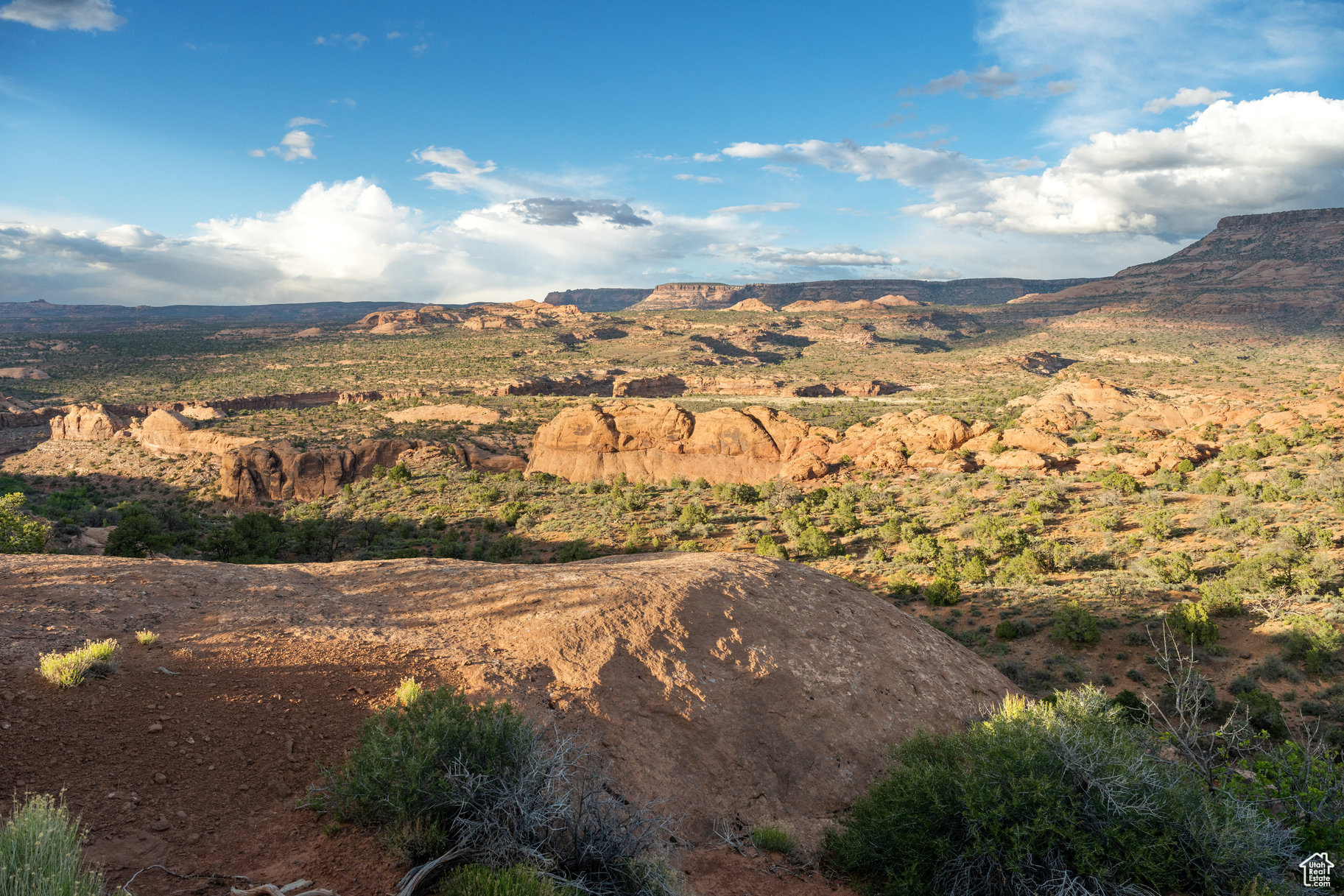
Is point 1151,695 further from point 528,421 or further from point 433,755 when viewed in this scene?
point 528,421

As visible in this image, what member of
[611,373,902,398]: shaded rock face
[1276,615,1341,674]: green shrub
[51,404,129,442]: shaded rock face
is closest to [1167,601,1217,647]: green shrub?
[1276,615,1341,674]: green shrub

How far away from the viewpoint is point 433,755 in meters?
5.68

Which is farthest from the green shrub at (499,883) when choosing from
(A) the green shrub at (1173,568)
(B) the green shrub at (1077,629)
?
(A) the green shrub at (1173,568)

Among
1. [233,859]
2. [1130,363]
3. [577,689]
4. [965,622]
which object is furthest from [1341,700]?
[1130,363]

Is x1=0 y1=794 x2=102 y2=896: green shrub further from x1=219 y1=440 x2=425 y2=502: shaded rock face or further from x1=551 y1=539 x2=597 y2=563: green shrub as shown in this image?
x1=219 y1=440 x2=425 y2=502: shaded rock face

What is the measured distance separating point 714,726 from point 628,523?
70.6 feet

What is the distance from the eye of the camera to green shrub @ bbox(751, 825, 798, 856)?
7.89 meters

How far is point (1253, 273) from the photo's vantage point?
387ft

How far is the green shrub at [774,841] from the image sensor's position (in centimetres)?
789

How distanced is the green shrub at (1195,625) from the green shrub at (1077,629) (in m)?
1.66

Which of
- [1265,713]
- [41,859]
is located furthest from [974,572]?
[41,859]

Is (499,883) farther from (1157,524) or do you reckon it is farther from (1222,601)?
(1157,524)
